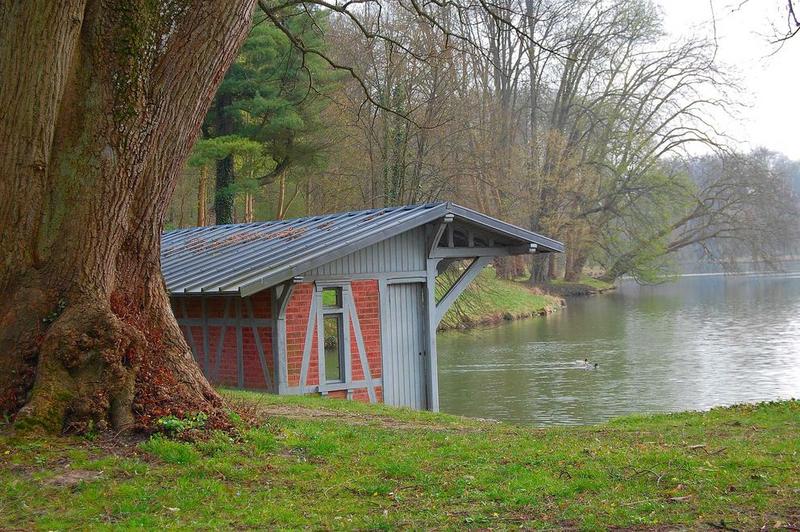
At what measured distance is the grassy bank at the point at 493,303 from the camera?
107 ft

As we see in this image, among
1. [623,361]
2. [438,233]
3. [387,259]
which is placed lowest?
[623,361]

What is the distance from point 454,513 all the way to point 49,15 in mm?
4182

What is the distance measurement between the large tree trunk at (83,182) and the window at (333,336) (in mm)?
7595

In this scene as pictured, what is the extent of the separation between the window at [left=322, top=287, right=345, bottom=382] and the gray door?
808 millimetres

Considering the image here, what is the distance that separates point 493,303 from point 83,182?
30746 mm

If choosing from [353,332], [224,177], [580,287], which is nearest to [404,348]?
[353,332]

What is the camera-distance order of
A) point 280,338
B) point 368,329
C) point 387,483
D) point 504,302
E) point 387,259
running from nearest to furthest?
1. point 387,483
2. point 280,338
3. point 368,329
4. point 387,259
5. point 504,302

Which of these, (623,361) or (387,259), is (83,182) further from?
(623,361)

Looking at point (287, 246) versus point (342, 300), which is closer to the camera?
point (342, 300)

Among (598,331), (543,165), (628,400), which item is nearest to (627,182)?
(543,165)

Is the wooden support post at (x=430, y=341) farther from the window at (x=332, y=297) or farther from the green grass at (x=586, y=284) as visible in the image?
the green grass at (x=586, y=284)

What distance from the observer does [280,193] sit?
36.0m

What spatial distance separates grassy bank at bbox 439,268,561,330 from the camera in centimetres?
3266

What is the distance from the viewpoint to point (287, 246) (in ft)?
49.3
